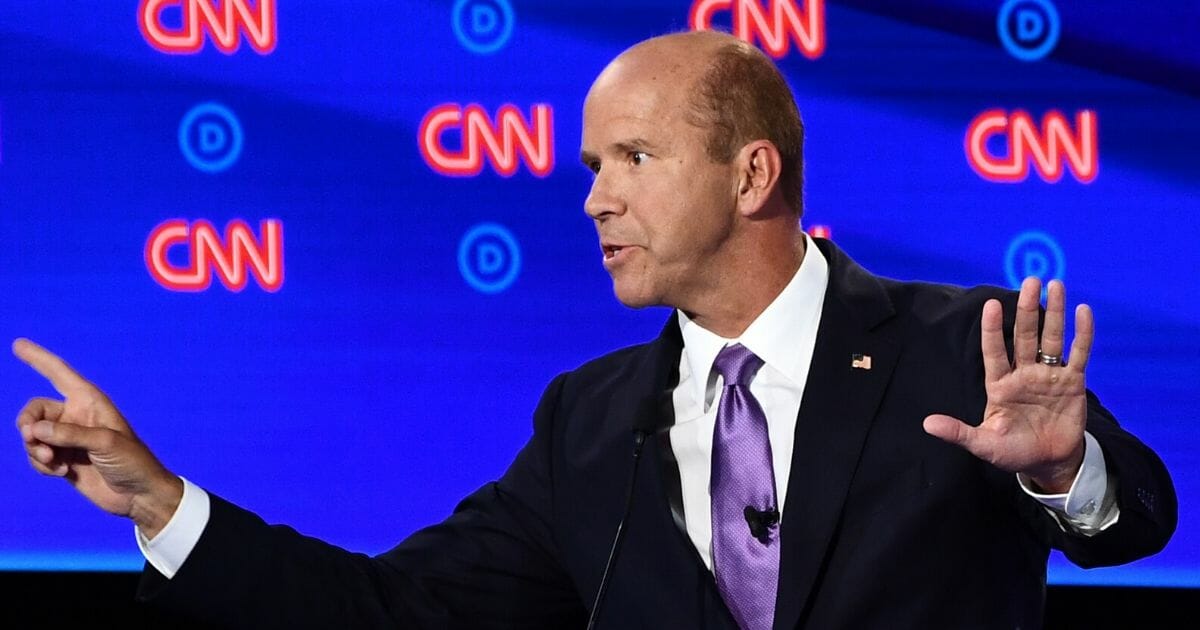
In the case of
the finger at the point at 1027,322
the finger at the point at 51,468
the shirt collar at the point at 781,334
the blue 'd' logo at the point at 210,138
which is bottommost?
the finger at the point at 51,468

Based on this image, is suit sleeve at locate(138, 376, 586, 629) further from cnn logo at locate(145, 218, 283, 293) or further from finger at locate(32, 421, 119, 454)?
cnn logo at locate(145, 218, 283, 293)

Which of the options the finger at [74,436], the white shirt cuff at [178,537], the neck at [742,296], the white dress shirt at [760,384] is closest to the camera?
the finger at [74,436]

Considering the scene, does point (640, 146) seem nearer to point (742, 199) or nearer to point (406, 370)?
point (742, 199)

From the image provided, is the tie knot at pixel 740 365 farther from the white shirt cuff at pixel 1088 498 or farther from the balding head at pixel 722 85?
the white shirt cuff at pixel 1088 498

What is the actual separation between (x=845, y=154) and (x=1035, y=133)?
36 cm

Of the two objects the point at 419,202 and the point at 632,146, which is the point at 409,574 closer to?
the point at 632,146

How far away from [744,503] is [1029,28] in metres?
1.41

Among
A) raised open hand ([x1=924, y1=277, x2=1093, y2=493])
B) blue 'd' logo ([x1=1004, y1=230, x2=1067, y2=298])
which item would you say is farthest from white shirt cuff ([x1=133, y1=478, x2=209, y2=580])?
blue 'd' logo ([x1=1004, y1=230, x2=1067, y2=298])

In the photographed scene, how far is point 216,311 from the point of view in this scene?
3104mm

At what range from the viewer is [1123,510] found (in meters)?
1.84

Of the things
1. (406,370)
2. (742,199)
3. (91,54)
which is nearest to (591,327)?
(406,370)

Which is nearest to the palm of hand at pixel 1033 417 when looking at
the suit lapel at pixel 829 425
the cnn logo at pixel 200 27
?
the suit lapel at pixel 829 425

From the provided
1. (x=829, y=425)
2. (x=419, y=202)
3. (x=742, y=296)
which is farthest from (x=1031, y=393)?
(x=419, y=202)

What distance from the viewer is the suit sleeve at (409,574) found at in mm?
2008
